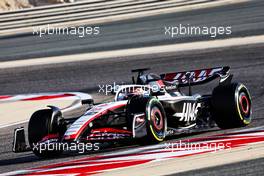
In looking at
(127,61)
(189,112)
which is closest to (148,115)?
(189,112)

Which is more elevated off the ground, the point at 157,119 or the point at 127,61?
the point at 127,61

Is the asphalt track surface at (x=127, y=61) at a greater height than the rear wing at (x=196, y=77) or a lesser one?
greater

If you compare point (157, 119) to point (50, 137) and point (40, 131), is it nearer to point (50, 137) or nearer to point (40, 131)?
point (50, 137)

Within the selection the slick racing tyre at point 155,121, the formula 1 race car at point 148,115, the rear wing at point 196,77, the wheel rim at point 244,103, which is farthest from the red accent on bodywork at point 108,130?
the wheel rim at point 244,103

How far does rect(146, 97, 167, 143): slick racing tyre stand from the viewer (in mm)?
10367

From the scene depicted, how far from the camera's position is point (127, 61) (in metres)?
21.1

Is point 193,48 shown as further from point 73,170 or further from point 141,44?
point 73,170

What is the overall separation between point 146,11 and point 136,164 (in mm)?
20694

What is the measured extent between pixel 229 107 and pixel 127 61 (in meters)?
9.93

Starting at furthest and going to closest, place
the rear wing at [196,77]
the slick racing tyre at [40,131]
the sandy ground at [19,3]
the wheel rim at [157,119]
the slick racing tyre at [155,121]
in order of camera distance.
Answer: the sandy ground at [19,3] < the rear wing at [196,77] < the slick racing tyre at [40,131] < the wheel rim at [157,119] < the slick racing tyre at [155,121]

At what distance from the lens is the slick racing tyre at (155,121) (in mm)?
10367

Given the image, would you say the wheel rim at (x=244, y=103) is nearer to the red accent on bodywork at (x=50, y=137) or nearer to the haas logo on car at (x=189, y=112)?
the haas logo on car at (x=189, y=112)

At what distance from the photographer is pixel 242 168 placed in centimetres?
863

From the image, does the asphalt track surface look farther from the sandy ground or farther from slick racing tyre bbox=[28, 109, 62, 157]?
the sandy ground
